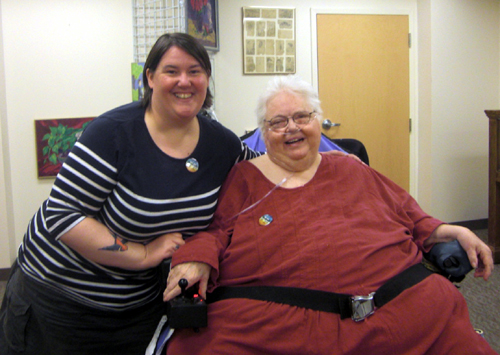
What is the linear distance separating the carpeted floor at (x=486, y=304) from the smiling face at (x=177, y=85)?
148cm

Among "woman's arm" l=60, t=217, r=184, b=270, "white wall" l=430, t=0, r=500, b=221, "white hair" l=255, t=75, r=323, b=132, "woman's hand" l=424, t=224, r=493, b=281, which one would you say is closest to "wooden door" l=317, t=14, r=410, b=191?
"white wall" l=430, t=0, r=500, b=221

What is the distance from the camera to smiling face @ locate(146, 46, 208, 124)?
120cm

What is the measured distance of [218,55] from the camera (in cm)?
357

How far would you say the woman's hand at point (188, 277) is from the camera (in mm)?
1123

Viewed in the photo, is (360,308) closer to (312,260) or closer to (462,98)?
(312,260)

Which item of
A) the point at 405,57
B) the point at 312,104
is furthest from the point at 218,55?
the point at 312,104

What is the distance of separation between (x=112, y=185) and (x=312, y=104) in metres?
0.79

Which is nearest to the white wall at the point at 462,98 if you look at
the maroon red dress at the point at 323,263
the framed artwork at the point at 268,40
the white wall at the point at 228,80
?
the white wall at the point at 228,80

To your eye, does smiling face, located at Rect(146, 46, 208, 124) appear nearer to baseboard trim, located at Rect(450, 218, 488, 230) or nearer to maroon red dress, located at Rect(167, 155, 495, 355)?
maroon red dress, located at Rect(167, 155, 495, 355)

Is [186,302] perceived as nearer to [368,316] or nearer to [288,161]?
[368,316]

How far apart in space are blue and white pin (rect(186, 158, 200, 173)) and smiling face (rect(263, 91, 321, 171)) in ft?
1.11

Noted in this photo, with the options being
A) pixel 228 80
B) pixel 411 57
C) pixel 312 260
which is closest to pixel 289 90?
pixel 312 260

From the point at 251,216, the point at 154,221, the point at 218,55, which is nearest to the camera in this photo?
the point at 154,221

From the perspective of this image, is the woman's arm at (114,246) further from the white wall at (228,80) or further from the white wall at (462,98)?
the white wall at (462,98)
